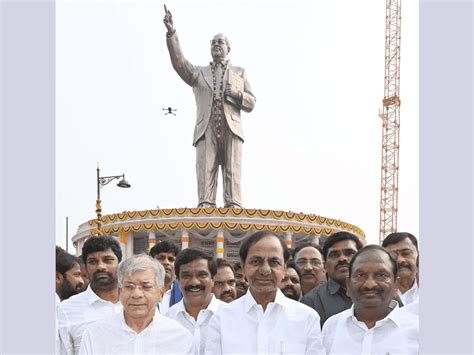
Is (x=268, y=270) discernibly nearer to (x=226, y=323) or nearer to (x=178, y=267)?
(x=226, y=323)

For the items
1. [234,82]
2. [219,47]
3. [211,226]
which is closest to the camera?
[219,47]

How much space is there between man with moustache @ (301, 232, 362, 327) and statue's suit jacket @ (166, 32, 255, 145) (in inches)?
515

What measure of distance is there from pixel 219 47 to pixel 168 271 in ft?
41.3

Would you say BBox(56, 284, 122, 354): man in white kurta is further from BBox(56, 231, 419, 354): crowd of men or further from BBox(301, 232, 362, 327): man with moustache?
BBox(301, 232, 362, 327): man with moustache

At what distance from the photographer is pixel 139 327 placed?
3188mm

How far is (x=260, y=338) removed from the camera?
10.6 ft

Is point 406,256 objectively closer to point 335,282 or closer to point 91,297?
point 335,282

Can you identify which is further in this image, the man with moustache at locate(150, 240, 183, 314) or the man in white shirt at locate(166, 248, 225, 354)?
the man with moustache at locate(150, 240, 183, 314)

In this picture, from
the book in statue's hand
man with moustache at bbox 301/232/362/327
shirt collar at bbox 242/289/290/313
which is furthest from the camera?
the book in statue's hand

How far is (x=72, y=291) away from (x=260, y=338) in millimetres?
2308

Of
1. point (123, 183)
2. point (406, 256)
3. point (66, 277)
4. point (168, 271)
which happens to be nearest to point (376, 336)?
point (406, 256)

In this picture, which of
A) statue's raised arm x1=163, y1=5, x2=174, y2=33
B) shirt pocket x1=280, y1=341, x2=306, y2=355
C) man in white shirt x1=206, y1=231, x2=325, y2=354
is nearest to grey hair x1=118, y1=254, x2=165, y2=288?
man in white shirt x1=206, y1=231, x2=325, y2=354

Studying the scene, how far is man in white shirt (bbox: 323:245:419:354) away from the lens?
310cm

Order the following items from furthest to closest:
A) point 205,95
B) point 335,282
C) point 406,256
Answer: point 205,95, point 406,256, point 335,282
